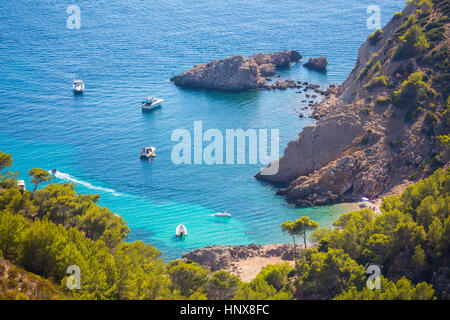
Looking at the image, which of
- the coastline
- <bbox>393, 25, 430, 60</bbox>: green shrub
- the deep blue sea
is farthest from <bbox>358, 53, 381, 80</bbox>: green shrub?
the coastline

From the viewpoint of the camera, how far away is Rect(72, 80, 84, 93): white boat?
13825 cm

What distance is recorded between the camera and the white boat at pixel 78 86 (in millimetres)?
138250

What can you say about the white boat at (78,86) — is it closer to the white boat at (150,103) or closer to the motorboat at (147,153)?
the white boat at (150,103)

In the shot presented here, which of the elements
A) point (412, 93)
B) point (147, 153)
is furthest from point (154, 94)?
point (412, 93)

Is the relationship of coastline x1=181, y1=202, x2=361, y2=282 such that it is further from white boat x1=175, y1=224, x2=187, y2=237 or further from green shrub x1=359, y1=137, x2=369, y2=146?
green shrub x1=359, y1=137, x2=369, y2=146

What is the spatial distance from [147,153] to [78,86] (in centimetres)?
4556

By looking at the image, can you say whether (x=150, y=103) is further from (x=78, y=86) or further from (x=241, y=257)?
(x=241, y=257)

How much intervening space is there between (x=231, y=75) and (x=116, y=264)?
9733 cm

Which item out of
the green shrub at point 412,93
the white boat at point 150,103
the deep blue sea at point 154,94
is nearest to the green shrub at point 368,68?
the green shrub at point 412,93

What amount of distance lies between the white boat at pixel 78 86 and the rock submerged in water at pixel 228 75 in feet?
82.2

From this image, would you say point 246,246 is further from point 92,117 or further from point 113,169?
point 92,117

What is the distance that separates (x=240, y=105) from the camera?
429ft

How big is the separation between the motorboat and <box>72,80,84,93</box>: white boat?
140 feet

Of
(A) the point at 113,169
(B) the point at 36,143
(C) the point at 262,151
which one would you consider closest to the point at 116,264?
(A) the point at 113,169
